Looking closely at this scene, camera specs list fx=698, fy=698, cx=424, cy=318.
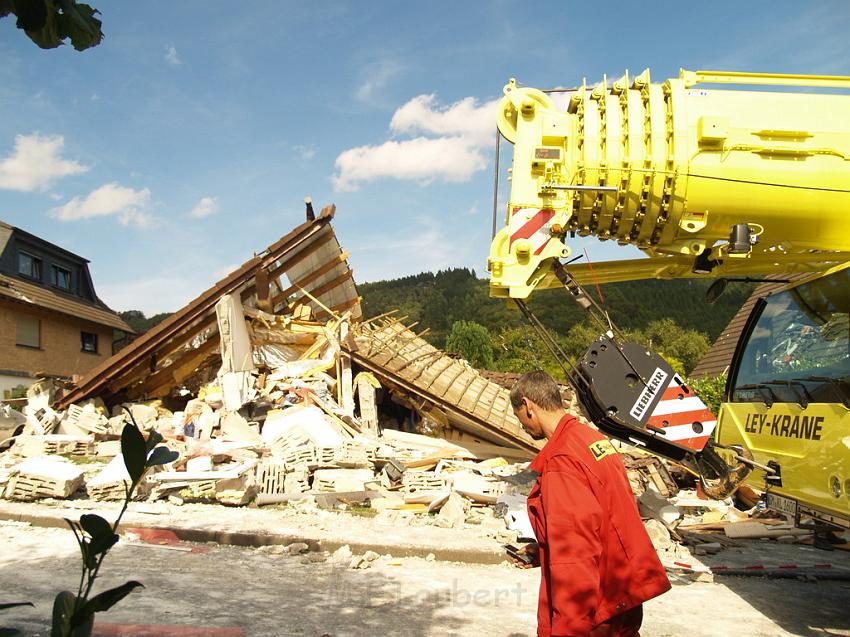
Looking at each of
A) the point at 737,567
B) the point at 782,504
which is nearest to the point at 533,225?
the point at 782,504

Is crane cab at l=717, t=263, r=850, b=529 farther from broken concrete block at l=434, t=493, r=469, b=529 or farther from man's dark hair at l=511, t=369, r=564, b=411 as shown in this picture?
broken concrete block at l=434, t=493, r=469, b=529

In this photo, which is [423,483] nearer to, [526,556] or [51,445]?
[526,556]

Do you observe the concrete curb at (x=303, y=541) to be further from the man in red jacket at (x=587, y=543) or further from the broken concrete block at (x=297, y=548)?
the man in red jacket at (x=587, y=543)

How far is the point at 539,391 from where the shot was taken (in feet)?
9.64

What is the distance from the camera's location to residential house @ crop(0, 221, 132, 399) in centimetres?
2236

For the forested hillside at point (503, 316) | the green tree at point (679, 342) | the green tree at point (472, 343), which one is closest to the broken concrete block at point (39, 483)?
the forested hillside at point (503, 316)

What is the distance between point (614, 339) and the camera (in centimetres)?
504

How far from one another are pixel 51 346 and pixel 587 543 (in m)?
26.2

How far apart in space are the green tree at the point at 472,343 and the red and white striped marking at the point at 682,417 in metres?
28.1

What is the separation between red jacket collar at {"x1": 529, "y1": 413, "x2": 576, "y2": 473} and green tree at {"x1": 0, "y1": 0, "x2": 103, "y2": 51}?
6.71 feet

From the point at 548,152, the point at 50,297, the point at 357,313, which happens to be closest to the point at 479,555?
the point at 548,152

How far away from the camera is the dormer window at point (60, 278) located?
26.7 metres

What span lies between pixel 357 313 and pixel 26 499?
31.1 feet

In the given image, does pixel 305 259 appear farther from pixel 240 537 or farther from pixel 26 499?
pixel 240 537
